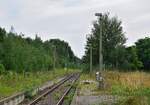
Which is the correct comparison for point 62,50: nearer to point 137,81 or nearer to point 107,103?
point 137,81

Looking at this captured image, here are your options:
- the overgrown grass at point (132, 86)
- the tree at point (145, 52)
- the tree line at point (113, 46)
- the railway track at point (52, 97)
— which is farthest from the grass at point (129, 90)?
the tree at point (145, 52)

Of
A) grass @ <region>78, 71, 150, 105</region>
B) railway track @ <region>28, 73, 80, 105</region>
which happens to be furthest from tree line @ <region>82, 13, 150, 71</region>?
grass @ <region>78, 71, 150, 105</region>

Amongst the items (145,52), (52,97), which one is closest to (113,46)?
(145,52)

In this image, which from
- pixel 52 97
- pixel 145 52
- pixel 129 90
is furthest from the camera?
pixel 145 52

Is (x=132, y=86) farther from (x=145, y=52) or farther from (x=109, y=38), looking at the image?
(x=145, y=52)

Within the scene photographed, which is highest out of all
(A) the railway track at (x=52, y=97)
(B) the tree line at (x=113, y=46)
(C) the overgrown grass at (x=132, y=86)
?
(B) the tree line at (x=113, y=46)

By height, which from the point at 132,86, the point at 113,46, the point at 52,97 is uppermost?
the point at 113,46

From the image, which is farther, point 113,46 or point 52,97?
point 113,46

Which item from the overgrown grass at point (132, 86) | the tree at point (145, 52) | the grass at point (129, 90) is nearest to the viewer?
the grass at point (129, 90)

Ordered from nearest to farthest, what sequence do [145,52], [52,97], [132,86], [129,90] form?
[129,90]
[132,86]
[52,97]
[145,52]

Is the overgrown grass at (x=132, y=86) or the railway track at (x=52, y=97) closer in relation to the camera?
the overgrown grass at (x=132, y=86)

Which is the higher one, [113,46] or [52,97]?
[113,46]

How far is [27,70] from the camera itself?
66812mm

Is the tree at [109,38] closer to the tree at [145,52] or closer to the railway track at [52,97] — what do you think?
the tree at [145,52]
